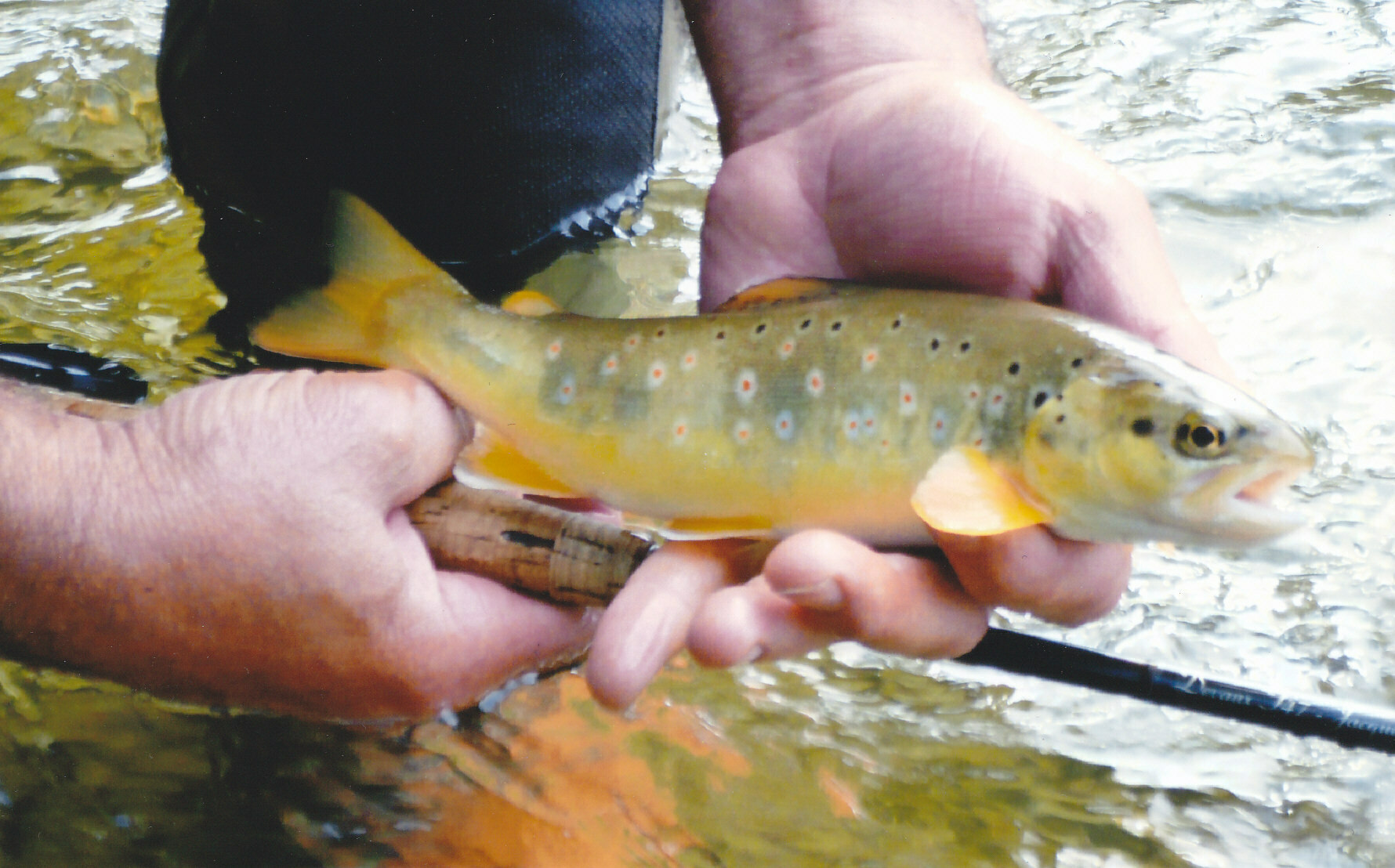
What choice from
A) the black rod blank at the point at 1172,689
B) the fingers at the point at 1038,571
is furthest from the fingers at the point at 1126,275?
the black rod blank at the point at 1172,689

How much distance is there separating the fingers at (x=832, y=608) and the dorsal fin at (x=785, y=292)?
1.22 feet

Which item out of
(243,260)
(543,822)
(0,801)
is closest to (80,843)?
(0,801)

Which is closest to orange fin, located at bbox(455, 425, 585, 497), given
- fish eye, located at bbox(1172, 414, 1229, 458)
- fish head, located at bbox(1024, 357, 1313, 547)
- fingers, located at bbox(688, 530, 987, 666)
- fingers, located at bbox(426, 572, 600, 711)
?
fingers, located at bbox(426, 572, 600, 711)

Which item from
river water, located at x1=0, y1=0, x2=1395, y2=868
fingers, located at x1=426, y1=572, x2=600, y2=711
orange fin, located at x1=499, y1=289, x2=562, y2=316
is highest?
orange fin, located at x1=499, y1=289, x2=562, y2=316

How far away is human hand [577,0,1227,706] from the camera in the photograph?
1.21 m

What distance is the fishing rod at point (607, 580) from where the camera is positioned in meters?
1.37

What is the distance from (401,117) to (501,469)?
0.93 meters

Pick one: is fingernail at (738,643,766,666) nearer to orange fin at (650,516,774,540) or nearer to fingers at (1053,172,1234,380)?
orange fin at (650,516,774,540)

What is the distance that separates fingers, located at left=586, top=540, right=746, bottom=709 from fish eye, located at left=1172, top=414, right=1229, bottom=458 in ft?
1.71

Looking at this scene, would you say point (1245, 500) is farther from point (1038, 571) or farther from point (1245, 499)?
point (1038, 571)

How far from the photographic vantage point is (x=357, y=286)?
1567mm

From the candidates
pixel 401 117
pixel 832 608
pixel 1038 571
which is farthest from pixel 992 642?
pixel 401 117

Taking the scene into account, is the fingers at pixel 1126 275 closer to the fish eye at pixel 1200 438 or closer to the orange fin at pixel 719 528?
the fish eye at pixel 1200 438

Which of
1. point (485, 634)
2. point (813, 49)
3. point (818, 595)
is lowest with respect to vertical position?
point (485, 634)
